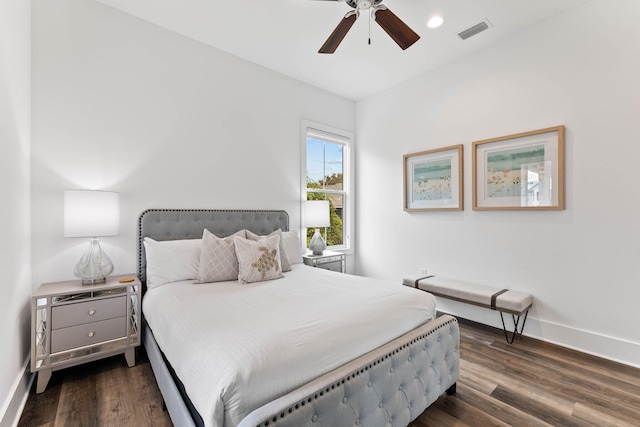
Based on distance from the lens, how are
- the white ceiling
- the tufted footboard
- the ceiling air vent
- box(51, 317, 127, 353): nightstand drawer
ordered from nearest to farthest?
1. the tufted footboard
2. box(51, 317, 127, 353): nightstand drawer
3. the white ceiling
4. the ceiling air vent

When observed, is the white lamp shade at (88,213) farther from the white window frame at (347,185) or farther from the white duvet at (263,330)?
the white window frame at (347,185)

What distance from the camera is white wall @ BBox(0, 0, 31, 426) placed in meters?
1.58

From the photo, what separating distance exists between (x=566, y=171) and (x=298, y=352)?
117 inches

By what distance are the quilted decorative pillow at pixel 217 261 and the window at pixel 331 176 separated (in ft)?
5.59

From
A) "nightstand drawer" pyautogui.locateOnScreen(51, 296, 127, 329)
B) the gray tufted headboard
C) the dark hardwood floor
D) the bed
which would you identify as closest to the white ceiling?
the gray tufted headboard

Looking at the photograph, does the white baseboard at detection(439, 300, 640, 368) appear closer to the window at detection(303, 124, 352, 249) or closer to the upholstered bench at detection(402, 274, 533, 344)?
the upholstered bench at detection(402, 274, 533, 344)

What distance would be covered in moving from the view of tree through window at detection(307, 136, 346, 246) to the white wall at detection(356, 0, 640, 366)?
129 cm

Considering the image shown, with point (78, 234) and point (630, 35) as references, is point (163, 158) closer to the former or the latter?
point (78, 234)

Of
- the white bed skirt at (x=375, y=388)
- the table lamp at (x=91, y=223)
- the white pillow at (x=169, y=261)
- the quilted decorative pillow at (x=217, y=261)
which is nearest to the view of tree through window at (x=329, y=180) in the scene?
the quilted decorative pillow at (x=217, y=261)

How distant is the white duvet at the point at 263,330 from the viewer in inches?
42.9

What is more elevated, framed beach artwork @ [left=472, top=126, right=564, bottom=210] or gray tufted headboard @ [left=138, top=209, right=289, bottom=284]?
framed beach artwork @ [left=472, top=126, right=564, bottom=210]

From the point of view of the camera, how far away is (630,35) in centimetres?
235

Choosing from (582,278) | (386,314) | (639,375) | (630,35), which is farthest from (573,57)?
(386,314)

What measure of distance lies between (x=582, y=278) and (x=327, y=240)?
9.71 feet
